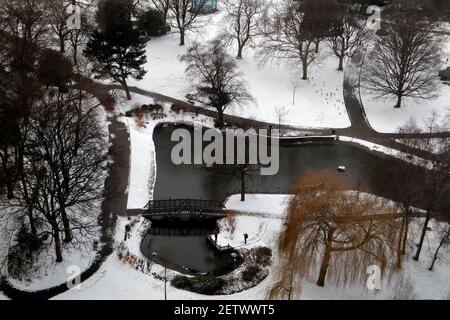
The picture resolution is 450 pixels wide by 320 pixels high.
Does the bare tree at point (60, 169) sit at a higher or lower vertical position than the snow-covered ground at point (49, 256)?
higher

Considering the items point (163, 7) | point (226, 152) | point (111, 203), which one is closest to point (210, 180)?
point (226, 152)

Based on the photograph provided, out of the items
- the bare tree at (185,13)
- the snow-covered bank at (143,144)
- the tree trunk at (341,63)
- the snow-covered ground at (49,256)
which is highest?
the bare tree at (185,13)

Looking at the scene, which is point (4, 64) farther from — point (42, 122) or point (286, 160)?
point (286, 160)

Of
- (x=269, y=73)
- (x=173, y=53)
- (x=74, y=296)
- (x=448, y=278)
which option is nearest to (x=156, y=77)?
(x=173, y=53)

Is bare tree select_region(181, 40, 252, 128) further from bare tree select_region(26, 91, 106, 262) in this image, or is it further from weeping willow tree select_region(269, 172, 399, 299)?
weeping willow tree select_region(269, 172, 399, 299)

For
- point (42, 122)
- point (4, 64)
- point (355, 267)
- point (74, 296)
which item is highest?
point (4, 64)

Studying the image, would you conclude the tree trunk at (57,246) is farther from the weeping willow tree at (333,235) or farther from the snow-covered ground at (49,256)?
the weeping willow tree at (333,235)

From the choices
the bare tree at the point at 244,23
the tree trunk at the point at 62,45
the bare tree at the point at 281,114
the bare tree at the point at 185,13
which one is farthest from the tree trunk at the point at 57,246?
the bare tree at the point at 185,13
